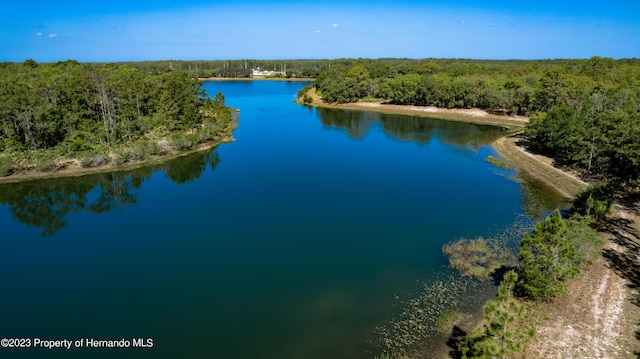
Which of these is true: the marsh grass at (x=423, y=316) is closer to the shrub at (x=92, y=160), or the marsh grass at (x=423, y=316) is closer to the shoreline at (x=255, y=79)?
the shrub at (x=92, y=160)

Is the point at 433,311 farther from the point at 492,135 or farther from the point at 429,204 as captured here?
the point at 492,135

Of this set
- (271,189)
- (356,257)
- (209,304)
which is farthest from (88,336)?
(271,189)

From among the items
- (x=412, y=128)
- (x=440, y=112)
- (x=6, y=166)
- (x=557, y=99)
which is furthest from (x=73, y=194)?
(x=557, y=99)

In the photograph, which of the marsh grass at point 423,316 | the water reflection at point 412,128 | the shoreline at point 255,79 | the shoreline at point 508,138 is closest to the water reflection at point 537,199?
the shoreline at point 508,138

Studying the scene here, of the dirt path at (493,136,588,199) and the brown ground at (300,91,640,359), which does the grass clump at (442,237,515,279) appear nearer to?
the brown ground at (300,91,640,359)

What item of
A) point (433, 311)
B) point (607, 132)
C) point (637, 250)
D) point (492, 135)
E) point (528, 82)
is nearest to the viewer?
point (433, 311)

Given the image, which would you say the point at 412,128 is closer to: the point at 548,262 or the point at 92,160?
the point at 92,160
